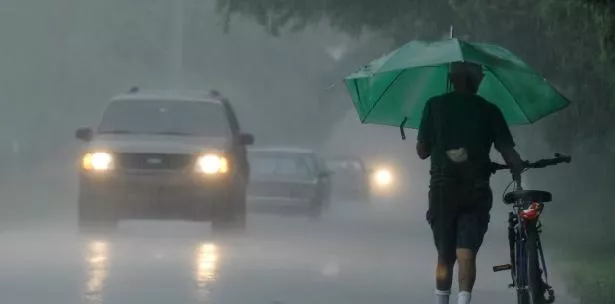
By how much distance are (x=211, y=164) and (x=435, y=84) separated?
36.8ft

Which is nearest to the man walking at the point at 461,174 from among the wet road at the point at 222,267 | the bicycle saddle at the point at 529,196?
the bicycle saddle at the point at 529,196

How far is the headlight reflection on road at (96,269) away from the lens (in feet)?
47.0

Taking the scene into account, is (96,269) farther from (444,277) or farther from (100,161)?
(444,277)

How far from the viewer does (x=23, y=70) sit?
220 feet

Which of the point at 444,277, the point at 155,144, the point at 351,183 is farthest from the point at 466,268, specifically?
the point at 351,183

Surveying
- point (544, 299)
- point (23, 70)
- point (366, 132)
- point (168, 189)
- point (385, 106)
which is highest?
point (366, 132)

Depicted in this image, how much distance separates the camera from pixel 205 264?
59.6 ft

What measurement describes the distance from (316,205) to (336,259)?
14.6 m

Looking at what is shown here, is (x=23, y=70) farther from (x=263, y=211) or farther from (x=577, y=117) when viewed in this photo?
(x=577, y=117)

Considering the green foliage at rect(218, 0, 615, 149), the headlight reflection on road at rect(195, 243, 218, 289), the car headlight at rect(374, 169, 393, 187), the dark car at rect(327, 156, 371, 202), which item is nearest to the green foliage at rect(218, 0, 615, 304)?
the green foliage at rect(218, 0, 615, 149)

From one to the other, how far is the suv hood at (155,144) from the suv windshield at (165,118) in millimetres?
387

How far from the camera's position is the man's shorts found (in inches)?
424

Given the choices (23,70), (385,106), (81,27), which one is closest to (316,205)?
(385,106)

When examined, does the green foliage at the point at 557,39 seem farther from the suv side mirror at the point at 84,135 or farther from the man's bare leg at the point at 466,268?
the man's bare leg at the point at 466,268
